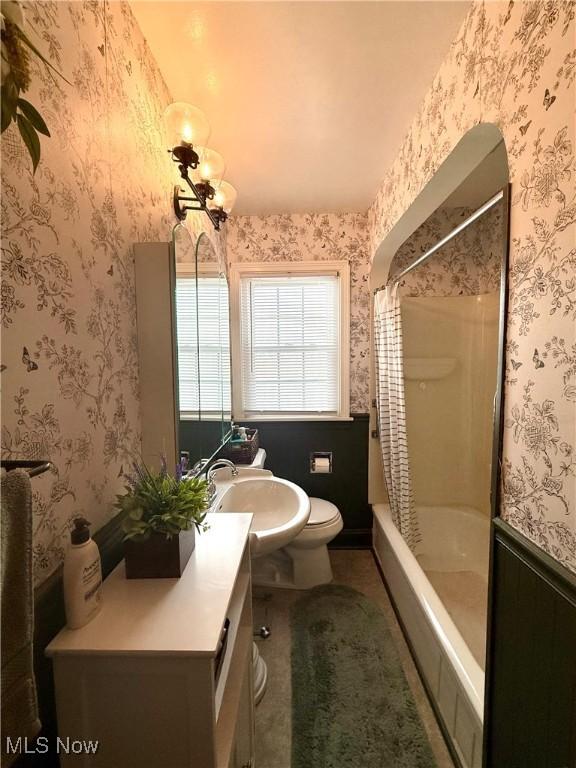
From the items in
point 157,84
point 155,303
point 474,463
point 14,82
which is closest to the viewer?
point 14,82

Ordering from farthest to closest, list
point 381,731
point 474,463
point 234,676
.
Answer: point 474,463, point 381,731, point 234,676

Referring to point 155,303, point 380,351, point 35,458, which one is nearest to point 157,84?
point 155,303

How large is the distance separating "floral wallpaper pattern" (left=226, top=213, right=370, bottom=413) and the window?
0.08 meters

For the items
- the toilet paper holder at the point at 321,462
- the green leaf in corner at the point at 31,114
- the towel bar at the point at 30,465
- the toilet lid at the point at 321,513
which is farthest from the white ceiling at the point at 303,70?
the toilet lid at the point at 321,513

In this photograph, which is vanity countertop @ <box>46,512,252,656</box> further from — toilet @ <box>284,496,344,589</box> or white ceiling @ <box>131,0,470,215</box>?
white ceiling @ <box>131,0,470,215</box>

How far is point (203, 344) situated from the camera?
163cm

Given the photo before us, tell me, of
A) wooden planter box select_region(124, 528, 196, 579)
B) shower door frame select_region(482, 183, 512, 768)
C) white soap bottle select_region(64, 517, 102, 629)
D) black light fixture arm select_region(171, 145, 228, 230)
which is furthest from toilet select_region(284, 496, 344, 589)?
black light fixture arm select_region(171, 145, 228, 230)

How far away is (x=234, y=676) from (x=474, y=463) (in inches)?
85.2

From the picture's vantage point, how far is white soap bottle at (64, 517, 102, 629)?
0.66m

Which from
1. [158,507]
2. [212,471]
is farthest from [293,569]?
[158,507]

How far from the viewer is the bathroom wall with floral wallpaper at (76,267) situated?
62 cm

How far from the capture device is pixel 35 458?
642mm

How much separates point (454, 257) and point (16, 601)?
277 centimetres

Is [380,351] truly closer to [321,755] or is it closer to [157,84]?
[157,84]
